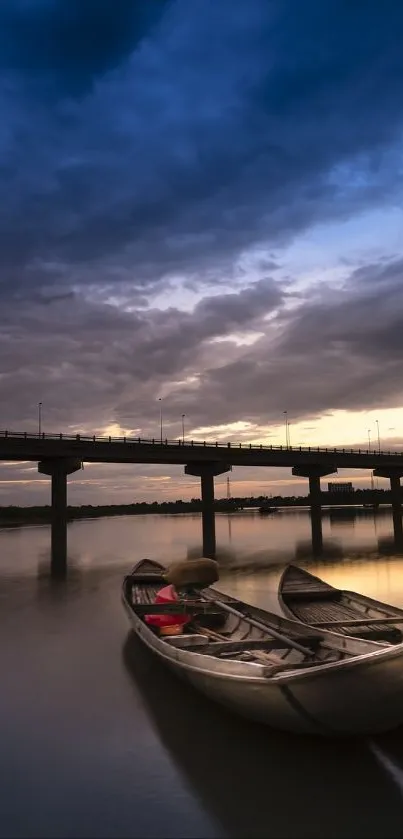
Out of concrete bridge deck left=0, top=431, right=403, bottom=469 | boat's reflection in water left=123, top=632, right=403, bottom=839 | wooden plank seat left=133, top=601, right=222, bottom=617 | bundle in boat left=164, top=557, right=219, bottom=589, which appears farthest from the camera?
concrete bridge deck left=0, top=431, right=403, bottom=469

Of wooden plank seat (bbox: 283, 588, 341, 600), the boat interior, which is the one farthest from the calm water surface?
wooden plank seat (bbox: 283, 588, 341, 600)

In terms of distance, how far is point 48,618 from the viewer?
2411 cm

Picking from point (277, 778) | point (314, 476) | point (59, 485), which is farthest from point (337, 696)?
point (314, 476)

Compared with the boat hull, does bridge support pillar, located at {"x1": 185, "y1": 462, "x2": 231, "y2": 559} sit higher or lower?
higher

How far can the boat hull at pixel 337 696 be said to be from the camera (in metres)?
9.14

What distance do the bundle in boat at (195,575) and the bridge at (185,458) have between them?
2781 centimetres

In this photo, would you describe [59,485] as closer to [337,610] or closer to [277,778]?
[337,610]

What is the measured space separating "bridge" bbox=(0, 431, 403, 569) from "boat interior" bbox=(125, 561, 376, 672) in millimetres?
29398

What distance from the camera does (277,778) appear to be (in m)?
9.18

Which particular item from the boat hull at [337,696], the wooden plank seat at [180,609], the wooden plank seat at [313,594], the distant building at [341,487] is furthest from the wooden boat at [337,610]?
the distant building at [341,487]

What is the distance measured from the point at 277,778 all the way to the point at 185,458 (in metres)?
48.0

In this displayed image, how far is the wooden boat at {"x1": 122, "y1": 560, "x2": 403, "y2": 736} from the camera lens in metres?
9.17

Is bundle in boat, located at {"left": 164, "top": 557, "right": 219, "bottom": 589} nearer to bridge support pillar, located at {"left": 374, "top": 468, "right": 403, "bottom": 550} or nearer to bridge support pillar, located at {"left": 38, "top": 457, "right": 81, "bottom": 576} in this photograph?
bridge support pillar, located at {"left": 38, "top": 457, "right": 81, "bottom": 576}

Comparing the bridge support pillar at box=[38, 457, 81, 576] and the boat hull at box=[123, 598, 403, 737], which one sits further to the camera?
the bridge support pillar at box=[38, 457, 81, 576]
